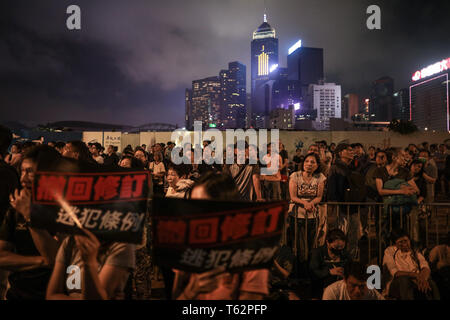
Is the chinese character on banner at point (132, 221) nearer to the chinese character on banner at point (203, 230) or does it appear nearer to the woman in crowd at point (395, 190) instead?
the chinese character on banner at point (203, 230)

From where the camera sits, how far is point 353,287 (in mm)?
3631

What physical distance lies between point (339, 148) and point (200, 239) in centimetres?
501

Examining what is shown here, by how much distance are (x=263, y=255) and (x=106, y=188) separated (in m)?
1.31

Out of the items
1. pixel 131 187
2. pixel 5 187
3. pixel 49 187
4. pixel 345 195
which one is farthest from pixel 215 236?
pixel 345 195

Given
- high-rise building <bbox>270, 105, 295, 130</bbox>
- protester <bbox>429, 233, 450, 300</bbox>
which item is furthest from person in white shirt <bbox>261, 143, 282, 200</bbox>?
high-rise building <bbox>270, 105, 295, 130</bbox>

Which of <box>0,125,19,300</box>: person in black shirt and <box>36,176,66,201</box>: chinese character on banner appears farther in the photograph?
<box>0,125,19,300</box>: person in black shirt

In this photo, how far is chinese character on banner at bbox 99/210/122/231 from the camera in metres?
2.28

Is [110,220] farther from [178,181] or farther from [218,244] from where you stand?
[178,181]

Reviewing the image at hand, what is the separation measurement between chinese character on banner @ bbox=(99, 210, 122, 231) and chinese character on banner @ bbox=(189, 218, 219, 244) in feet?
2.01

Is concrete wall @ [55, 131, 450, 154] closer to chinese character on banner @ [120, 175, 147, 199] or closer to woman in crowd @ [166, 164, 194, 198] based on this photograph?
woman in crowd @ [166, 164, 194, 198]

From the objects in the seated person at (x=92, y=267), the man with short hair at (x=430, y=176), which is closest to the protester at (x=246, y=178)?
the man with short hair at (x=430, y=176)

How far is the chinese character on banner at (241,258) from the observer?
6.91ft
